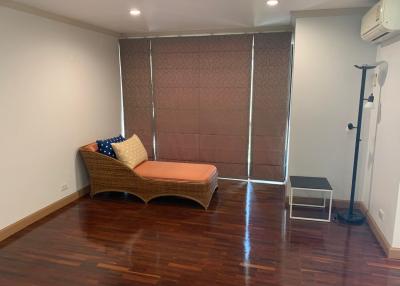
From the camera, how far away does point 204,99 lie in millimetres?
5168

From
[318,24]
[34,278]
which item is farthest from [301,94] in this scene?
[34,278]

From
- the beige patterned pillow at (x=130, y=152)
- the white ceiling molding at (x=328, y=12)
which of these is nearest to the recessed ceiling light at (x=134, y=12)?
the beige patterned pillow at (x=130, y=152)

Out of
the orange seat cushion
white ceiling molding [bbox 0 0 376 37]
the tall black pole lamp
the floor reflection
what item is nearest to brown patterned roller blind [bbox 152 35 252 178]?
white ceiling molding [bbox 0 0 376 37]

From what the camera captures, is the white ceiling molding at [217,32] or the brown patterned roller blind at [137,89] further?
the brown patterned roller blind at [137,89]

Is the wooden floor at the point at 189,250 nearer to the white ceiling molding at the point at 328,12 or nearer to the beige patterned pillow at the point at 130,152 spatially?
the beige patterned pillow at the point at 130,152

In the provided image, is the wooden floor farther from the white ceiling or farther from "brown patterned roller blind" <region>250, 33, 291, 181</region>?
the white ceiling

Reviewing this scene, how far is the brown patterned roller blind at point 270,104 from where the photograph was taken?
4.72m

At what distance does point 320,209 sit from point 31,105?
3.80m

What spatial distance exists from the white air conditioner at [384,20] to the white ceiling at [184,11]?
1.33 ft

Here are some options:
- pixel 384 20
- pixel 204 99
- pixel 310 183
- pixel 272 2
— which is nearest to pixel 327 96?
pixel 310 183

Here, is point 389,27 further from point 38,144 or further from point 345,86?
point 38,144

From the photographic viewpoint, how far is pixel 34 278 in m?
2.58

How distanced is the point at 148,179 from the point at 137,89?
6.48 feet

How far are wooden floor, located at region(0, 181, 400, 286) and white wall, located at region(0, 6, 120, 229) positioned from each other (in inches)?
18.3
